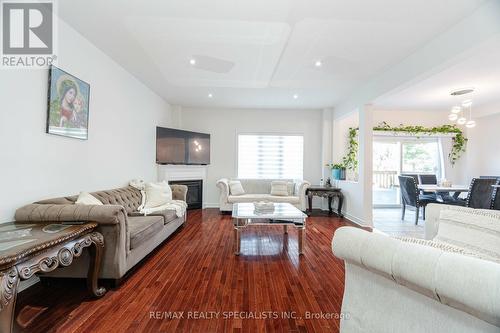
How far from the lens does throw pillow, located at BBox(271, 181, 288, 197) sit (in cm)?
565

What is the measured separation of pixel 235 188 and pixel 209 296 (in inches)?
143

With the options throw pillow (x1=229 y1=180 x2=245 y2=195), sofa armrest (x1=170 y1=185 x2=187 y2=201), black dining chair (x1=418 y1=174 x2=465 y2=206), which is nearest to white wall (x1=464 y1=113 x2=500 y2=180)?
black dining chair (x1=418 y1=174 x2=465 y2=206)

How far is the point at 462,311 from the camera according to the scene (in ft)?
2.80

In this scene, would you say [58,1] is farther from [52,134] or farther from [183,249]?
[183,249]

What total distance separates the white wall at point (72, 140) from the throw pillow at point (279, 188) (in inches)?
112

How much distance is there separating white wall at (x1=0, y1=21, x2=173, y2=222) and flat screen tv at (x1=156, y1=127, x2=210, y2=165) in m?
0.43

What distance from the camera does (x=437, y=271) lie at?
86 cm

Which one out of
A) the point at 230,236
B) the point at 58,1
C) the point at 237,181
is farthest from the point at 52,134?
the point at 237,181

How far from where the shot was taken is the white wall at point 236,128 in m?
6.40

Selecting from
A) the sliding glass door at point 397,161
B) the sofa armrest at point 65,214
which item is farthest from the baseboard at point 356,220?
the sofa armrest at point 65,214

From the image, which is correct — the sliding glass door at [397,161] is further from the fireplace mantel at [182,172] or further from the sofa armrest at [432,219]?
the sofa armrest at [432,219]

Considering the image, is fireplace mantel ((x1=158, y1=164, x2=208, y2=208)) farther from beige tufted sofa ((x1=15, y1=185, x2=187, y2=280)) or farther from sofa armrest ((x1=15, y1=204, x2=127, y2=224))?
sofa armrest ((x1=15, y1=204, x2=127, y2=224))

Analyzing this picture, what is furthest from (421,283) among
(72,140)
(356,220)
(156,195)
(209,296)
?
(356,220)

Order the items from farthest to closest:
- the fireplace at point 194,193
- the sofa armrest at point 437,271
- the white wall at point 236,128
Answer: the white wall at point 236,128
the fireplace at point 194,193
the sofa armrest at point 437,271
